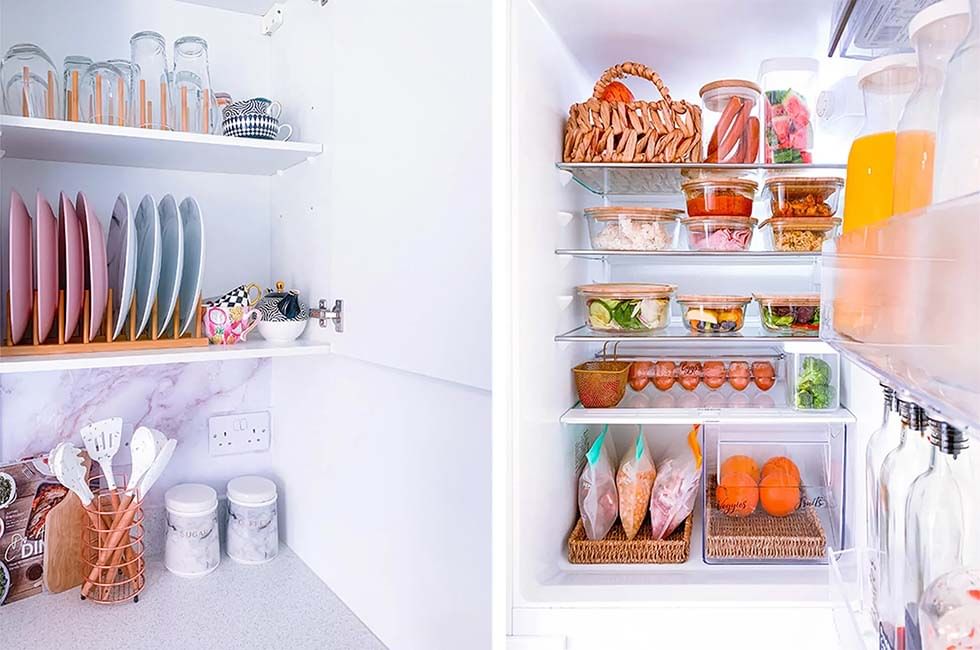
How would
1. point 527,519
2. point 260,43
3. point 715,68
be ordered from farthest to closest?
1. point 260,43
2. point 715,68
3. point 527,519

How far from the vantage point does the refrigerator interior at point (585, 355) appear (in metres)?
0.99

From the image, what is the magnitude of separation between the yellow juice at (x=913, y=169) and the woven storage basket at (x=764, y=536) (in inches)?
30.2

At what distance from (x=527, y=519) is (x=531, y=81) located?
580 mm

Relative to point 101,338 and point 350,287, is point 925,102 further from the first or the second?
point 101,338

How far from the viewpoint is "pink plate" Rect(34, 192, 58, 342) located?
129 centimetres

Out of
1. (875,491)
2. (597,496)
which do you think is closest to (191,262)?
(597,496)

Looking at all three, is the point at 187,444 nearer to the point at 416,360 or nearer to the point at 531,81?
the point at 416,360

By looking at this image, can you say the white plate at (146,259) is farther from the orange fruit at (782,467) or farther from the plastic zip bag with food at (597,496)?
the orange fruit at (782,467)

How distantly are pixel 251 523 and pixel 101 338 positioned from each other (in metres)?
0.49

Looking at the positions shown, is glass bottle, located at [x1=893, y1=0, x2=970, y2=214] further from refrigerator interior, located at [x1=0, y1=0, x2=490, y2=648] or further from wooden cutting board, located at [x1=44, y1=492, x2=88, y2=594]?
wooden cutting board, located at [x1=44, y1=492, x2=88, y2=594]

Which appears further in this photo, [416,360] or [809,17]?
[416,360]

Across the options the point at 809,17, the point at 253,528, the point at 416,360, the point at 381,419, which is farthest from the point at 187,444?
the point at 809,17

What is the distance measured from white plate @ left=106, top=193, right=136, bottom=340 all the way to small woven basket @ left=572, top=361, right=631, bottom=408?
0.81m

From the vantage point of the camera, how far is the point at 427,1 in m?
1.15
